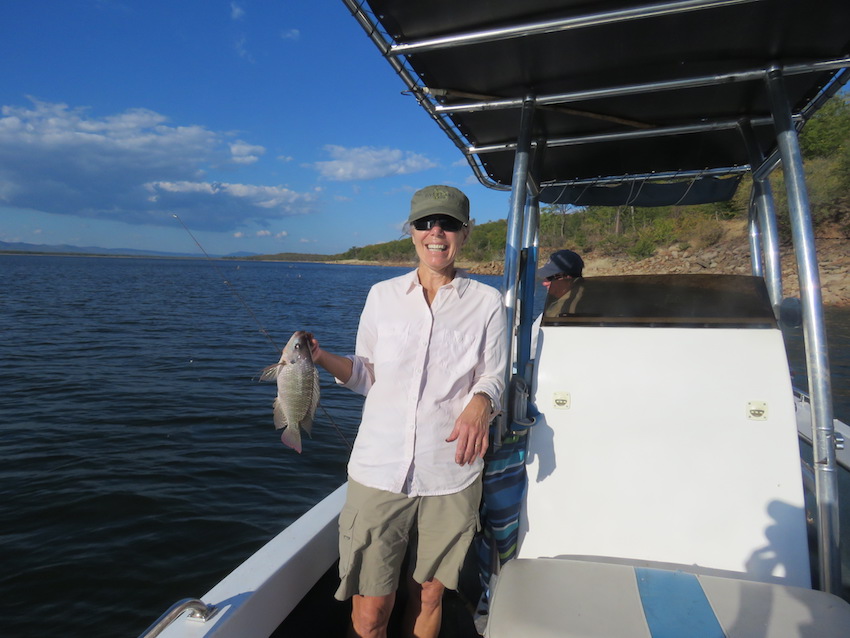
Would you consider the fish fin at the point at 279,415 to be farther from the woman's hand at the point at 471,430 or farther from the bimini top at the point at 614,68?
the bimini top at the point at 614,68

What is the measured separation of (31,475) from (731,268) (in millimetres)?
39289

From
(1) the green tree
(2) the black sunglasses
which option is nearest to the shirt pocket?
(2) the black sunglasses

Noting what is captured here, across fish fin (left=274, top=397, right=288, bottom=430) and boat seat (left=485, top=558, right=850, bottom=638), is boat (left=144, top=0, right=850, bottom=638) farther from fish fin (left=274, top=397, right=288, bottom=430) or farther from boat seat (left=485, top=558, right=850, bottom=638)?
fish fin (left=274, top=397, right=288, bottom=430)

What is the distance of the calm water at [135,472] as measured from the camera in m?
4.79

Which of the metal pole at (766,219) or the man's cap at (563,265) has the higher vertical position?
the metal pole at (766,219)

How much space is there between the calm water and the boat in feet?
6.75

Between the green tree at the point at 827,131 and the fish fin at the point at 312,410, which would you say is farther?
the green tree at the point at 827,131

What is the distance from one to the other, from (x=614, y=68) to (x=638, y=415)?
190cm

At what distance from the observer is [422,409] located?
2.20 meters

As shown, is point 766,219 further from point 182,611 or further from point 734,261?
point 734,261

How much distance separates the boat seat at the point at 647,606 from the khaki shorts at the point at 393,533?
35 centimetres

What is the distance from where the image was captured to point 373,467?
224 centimetres

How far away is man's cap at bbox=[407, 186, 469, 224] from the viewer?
2.23 metres

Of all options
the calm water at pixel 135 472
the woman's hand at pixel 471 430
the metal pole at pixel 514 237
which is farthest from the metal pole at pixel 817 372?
the calm water at pixel 135 472
